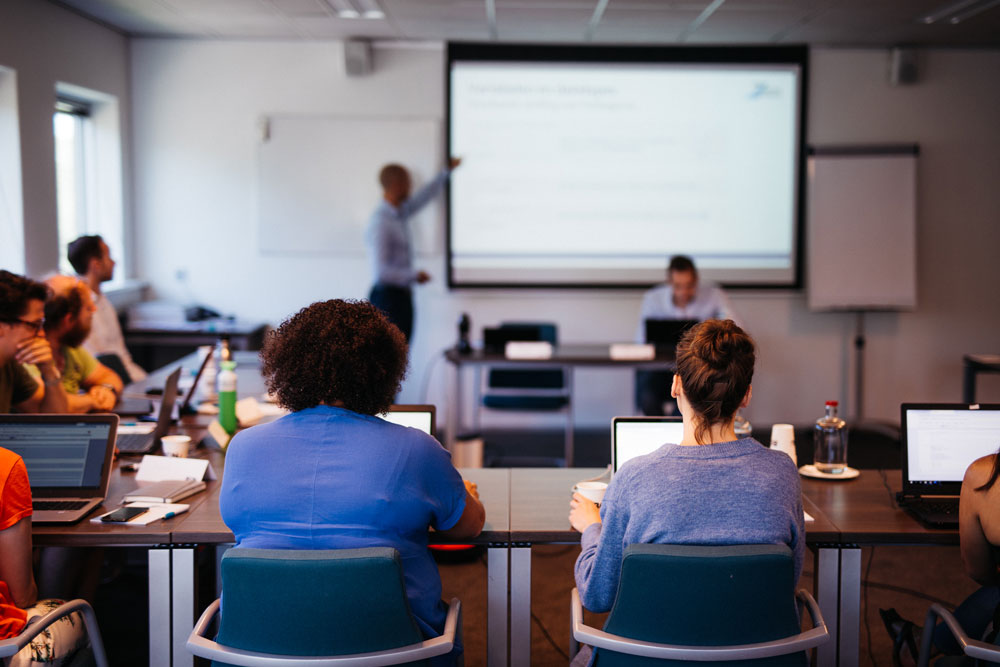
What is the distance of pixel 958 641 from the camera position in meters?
1.93

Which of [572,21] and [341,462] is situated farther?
[572,21]

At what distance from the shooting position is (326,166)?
19.6ft

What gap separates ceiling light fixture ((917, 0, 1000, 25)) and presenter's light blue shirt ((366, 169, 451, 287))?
121 inches

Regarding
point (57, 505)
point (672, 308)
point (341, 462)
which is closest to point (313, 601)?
point (341, 462)

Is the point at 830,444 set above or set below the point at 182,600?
above

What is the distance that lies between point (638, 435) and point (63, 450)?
152 centimetres

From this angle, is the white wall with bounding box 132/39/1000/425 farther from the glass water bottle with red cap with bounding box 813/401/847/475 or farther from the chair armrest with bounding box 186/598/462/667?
the chair armrest with bounding box 186/598/462/667

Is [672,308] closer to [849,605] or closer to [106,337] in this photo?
[106,337]

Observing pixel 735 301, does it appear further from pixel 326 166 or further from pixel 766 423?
pixel 326 166

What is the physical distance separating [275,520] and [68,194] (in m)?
4.62

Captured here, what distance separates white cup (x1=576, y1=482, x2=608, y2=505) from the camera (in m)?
2.29

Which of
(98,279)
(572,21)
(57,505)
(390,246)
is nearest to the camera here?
(57,505)

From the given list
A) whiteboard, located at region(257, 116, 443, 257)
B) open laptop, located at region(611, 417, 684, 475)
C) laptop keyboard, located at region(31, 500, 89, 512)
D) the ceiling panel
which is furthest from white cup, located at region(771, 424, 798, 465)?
whiteboard, located at region(257, 116, 443, 257)

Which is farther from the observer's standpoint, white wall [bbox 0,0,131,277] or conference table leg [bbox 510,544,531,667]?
white wall [bbox 0,0,131,277]
